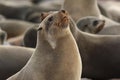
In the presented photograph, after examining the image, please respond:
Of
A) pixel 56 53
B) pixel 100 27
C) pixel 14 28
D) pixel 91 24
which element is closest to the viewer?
pixel 56 53

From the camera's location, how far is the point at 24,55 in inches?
273

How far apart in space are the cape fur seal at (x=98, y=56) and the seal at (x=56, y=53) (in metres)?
1.55

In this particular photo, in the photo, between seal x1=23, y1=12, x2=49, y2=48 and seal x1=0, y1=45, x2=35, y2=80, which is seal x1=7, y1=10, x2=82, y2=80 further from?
seal x1=23, y1=12, x2=49, y2=48

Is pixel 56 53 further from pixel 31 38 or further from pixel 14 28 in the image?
pixel 14 28

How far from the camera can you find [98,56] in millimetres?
7145

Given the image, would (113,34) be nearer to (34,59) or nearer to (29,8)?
(34,59)

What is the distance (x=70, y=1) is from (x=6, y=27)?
2.18 m

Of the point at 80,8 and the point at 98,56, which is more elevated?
the point at 98,56

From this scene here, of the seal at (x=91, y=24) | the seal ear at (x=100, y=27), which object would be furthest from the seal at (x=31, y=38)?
the seal ear at (x=100, y=27)

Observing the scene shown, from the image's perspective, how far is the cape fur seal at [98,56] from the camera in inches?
280

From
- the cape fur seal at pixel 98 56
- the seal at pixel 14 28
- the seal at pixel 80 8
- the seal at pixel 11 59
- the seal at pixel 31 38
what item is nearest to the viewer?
the seal at pixel 11 59

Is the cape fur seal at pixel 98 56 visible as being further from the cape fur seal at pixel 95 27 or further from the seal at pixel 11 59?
the seal at pixel 11 59

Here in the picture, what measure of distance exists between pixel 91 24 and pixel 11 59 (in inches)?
59.7

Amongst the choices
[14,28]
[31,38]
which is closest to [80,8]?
[31,38]
